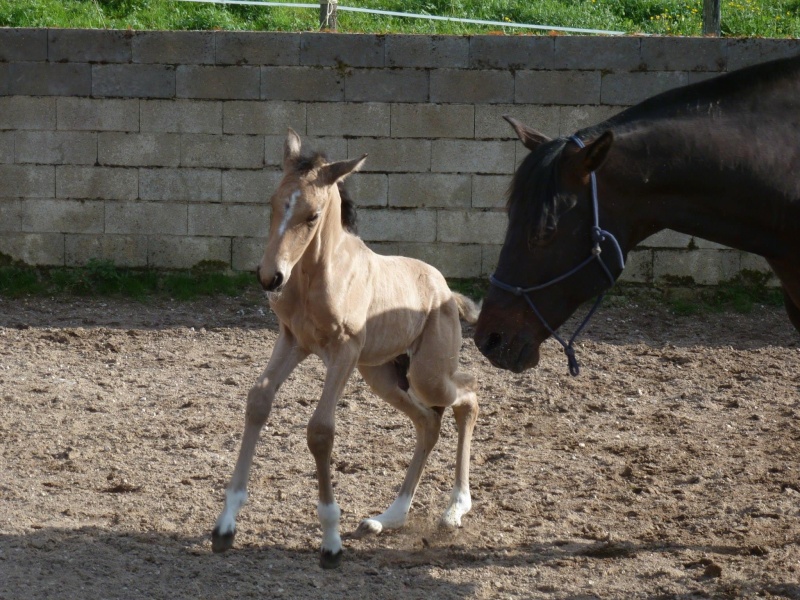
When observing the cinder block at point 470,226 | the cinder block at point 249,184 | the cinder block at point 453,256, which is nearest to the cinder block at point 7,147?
the cinder block at point 249,184

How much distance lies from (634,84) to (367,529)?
19.2ft

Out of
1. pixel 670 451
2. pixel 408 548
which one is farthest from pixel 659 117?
pixel 670 451

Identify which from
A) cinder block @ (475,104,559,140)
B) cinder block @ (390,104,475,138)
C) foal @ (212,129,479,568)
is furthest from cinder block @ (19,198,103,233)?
foal @ (212,129,479,568)

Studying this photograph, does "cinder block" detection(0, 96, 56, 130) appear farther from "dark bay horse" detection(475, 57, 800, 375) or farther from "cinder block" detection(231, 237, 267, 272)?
"dark bay horse" detection(475, 57, 800, 375)

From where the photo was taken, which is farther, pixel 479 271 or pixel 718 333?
pixel 479 271

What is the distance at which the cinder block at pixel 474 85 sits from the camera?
29.4ft

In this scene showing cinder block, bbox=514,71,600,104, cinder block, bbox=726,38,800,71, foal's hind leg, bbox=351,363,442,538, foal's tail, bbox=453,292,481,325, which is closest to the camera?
foal's hind leg, bbox=351,363,442,538

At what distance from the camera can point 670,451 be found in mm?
5684

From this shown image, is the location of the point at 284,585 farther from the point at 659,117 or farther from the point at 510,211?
the point at 659,117

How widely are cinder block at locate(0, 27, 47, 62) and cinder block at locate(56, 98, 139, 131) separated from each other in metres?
0.47

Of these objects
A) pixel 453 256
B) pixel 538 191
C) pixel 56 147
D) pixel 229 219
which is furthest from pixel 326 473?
pixel 56 147

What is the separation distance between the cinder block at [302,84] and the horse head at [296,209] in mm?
5118

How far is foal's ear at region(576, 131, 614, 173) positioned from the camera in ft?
10.3

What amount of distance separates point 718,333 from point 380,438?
3779 mm
